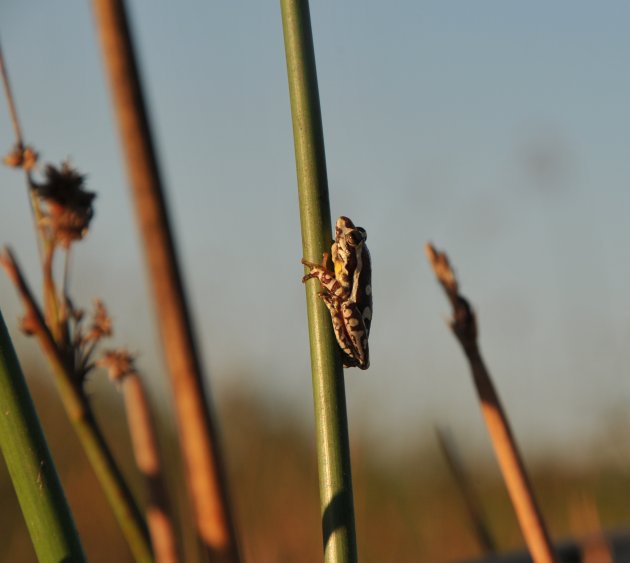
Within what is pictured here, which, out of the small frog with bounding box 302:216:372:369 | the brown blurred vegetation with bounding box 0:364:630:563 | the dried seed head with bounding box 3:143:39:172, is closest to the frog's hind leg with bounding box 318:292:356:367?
the small frog with bounding box 302:216:372:369

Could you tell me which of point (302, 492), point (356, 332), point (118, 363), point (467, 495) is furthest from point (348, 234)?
point (302, 492)

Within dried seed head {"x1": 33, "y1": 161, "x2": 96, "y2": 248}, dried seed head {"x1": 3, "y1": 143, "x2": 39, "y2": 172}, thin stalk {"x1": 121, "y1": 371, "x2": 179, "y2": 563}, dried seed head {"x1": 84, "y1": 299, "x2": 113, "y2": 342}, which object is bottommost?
thin stalk {"x1": 121, "y1": 371, "x2": 179, "y2": 563}

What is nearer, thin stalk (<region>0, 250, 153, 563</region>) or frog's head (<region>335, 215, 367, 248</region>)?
thin stalk (<region>0, 250, 153, 563</region>)

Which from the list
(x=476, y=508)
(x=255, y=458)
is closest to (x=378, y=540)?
(x=255, y=458)

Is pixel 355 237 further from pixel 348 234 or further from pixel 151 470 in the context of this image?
pixel 151 470

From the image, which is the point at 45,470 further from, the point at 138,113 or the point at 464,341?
the point at 464,341

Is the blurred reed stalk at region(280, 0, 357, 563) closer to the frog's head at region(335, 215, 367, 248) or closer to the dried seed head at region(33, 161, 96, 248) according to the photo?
the dried seed head at region(33, 161, 96, 248)

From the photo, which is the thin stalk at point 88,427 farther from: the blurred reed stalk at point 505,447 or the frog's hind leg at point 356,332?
the blurred reed stalk at point 505,447
